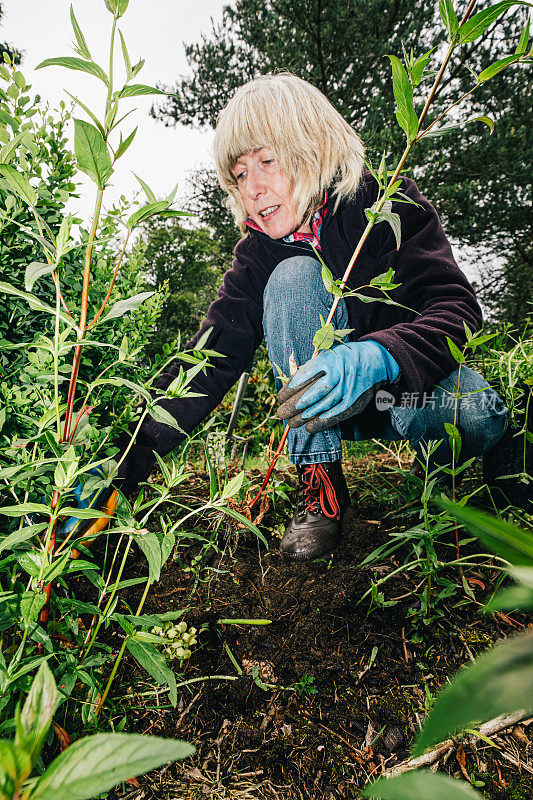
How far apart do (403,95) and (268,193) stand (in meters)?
1.47

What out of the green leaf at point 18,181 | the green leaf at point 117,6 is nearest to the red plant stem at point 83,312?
the green leaf at point 18,181

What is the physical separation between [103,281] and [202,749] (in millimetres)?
1397

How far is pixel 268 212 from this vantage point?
7.30 feet

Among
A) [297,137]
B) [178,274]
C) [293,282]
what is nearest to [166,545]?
[293,282]

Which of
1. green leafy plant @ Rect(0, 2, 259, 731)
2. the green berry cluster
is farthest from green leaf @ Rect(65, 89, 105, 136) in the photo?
the green berry cluster

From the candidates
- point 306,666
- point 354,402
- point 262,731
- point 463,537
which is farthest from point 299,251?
point 262,731

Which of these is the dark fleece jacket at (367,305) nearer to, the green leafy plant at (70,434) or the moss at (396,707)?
the green leafy plant at (70,434)

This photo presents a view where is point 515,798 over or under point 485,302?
under

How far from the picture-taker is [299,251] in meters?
2.36

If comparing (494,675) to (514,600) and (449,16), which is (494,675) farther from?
(449,16)

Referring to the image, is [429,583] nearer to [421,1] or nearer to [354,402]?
[354,402]

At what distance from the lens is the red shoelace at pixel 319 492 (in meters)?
1.83

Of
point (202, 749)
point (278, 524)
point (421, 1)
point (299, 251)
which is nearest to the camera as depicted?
point (202, 749)

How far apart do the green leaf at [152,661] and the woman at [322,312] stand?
0.81 meters
